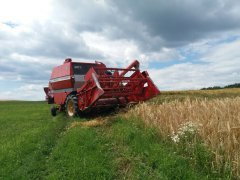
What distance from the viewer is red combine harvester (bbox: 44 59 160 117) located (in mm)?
13688

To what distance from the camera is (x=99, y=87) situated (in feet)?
42.2

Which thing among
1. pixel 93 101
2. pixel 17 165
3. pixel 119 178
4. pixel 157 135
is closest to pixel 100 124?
pixel 93 101

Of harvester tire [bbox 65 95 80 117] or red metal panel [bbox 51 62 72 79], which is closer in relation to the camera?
harvester tire [bbox 65 95 80 117]

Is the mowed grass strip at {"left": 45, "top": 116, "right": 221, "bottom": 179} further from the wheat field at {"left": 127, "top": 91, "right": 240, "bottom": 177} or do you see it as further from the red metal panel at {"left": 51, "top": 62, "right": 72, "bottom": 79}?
the red metal panel at {"left": 51, "top": 62, "right": 72, "bottom": 79}

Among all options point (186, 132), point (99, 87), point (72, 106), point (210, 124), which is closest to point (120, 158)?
point (186, 132)

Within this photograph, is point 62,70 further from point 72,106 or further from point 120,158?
point 120,158

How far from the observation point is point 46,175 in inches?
275

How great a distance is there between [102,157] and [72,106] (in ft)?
27.0

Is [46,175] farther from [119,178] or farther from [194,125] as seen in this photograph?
[194,125]

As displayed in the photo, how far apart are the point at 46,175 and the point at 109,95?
7266 mm

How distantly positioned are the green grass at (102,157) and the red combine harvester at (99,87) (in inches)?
139

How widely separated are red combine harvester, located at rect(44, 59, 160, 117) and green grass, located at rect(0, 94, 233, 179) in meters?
3.53

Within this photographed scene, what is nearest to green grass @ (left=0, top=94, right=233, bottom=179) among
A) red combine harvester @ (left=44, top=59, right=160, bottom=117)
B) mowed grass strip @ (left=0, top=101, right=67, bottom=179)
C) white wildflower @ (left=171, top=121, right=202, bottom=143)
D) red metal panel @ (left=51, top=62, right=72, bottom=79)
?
mowed grass strip @ (left=0, top=101, right=67, bottom=179)

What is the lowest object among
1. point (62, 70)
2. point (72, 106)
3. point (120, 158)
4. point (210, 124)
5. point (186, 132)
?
point (120, 158)
